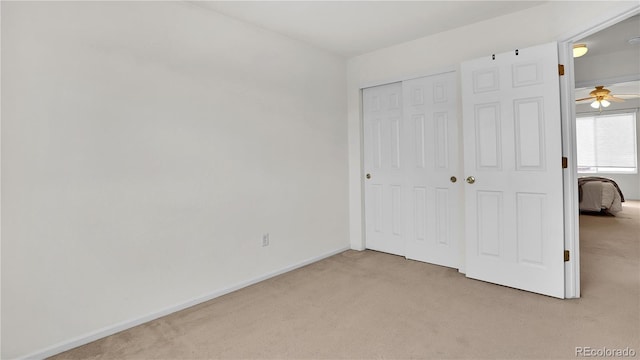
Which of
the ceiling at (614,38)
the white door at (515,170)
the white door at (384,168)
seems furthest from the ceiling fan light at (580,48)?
the white door at (384,168)

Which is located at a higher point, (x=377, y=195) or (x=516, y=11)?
(x=516, y=11)

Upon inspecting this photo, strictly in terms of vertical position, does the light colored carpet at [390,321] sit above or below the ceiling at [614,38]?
below

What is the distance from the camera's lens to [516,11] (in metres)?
2.87

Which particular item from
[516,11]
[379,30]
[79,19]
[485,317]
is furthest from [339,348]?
[516,11]

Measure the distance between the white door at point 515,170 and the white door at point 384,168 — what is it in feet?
2.90

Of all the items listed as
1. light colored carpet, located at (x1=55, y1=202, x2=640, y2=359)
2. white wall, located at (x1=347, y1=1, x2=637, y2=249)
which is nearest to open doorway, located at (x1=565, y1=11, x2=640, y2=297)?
white wall, located at (x1=347, y1=1, x2=637, y2=249)

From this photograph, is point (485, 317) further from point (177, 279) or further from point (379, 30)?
point (379, 30)

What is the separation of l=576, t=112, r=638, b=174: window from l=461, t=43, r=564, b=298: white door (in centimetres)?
621

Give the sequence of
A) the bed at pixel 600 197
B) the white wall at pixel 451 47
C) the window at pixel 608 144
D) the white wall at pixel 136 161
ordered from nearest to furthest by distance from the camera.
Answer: the white wall at pixel 136 161, the white wall at pixel 451 47, the bed at pixel 600 197, the window at pixel 608 144

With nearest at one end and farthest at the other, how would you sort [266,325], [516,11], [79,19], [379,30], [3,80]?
[3,80] < [79,19] < [266,325] < [516,11] < [379,30]

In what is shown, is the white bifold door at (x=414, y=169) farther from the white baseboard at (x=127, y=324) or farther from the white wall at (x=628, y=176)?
the white wall at (x=628, y=176)

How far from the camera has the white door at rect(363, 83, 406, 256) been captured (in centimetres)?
384

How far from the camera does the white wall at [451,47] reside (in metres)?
2.54

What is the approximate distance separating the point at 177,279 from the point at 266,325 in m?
0.82
